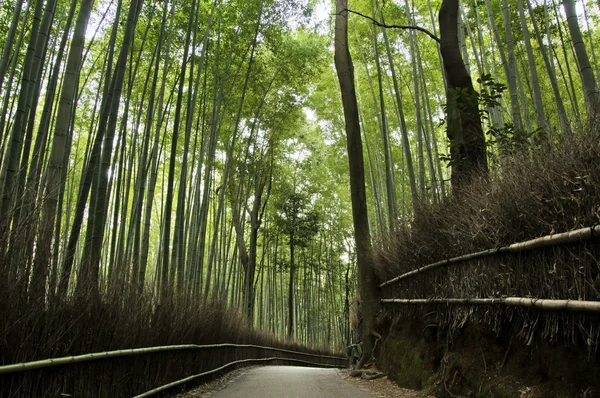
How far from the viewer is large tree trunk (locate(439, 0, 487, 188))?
14.1 ft

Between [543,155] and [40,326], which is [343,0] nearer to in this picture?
[543,155]

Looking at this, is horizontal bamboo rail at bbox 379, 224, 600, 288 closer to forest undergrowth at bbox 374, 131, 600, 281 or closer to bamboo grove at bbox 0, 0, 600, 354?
forest undergrowth at bbox 374, 131, 600, 281

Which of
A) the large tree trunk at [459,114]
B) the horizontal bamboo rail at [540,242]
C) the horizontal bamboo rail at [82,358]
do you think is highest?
the large tree trunk at [459,114]

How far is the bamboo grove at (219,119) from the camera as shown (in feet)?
10.3

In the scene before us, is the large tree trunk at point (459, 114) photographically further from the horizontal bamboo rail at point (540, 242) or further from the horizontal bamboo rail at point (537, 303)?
the horizontal bamboo rail at point (537, 303)

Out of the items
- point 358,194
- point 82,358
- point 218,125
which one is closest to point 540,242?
point 82,358

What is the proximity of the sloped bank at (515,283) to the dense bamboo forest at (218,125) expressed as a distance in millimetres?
274

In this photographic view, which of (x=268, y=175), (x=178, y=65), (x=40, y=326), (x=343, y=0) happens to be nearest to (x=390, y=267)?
(x=40, y=326)

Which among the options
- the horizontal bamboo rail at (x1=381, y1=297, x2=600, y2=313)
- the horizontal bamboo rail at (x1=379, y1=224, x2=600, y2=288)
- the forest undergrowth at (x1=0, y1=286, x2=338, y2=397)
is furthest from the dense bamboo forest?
the horizontal bamboo rail at (x1=381, y1=297, x2=600, y2=313)

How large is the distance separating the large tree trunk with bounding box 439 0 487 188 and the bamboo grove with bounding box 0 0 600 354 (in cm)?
12

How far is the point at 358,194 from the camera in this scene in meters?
6.57

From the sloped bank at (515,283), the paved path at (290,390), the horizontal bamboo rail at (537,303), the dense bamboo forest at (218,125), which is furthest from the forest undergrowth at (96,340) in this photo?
the horizontal bamboo rail at (537,303)

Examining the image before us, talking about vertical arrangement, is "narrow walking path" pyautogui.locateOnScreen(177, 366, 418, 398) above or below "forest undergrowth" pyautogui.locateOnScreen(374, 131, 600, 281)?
below

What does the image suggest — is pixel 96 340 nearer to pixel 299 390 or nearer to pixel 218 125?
pixel 299 390
